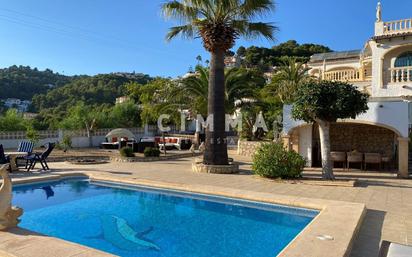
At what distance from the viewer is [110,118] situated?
125 ft

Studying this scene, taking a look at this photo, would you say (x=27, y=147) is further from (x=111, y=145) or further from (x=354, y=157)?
(x=354, y=157)

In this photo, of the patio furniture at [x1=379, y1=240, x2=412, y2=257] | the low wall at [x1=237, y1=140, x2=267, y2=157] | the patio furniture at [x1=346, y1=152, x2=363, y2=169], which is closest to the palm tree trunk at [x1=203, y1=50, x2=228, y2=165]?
the patio furniture at [x1=346, y1=152, x2=363, y2=169]

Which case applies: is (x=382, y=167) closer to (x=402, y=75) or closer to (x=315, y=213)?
(x=402, y=75)

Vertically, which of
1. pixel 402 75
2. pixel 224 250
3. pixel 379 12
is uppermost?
pixel 379 12

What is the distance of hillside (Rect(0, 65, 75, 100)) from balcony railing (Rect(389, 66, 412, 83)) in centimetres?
5182

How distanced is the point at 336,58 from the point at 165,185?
3133cm

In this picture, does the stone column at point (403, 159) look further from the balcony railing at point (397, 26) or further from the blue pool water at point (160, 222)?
the balcony railing at point (397, 26)

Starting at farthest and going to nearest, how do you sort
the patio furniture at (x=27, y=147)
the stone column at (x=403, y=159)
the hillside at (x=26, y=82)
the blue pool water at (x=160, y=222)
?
the hillside at (x=26, y=82) < the patio furniture at (x=27, y=147) < the stone column at (x=403, y=159) < the blue pool water at (x=160, y=222)

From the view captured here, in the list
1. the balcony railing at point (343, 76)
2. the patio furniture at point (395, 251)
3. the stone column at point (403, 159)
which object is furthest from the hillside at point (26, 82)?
the patio furniture at point (395, 251)

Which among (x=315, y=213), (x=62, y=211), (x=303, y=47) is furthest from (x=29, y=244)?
(x=303, y=47)

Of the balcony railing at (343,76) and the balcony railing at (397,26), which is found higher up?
the balcony railing at (397,26)

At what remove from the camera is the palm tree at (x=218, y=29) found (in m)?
15.2

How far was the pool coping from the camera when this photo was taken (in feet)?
18.1

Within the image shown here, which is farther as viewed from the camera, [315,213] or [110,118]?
[110,118]
